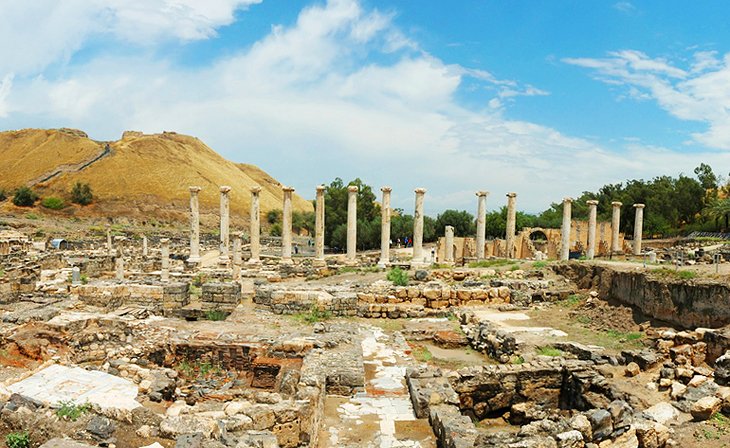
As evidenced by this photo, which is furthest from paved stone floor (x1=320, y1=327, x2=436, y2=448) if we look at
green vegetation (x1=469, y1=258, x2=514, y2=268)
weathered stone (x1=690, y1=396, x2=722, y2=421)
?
green vegetation (x1=469, y1=258, x2=514, y2=268)

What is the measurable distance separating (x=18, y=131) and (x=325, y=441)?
16196cm

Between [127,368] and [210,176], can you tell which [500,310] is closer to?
[127,368]

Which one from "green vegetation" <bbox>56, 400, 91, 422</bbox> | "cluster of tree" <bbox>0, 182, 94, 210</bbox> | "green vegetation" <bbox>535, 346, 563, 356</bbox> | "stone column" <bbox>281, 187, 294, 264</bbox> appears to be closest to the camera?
"green vegetation" <bbox>56, 400, 91, 422</bbox>

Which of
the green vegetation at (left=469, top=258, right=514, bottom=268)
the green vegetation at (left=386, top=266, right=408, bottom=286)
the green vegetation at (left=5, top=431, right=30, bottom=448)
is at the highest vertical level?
the green vegetation at (left=469, top=258, right=514, bottom=268)

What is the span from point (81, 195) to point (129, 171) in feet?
54.9

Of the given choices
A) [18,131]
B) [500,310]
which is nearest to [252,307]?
[500,310]

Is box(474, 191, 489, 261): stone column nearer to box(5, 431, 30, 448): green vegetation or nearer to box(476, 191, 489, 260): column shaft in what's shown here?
box(476, 191, 489, 260): column shaft

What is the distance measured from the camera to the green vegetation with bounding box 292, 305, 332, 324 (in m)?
15.1

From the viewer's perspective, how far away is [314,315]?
51.3 ft

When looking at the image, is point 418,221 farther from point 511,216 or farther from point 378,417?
point 378,417

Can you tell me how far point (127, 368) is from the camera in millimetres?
9844

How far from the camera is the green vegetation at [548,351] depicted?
1170cm

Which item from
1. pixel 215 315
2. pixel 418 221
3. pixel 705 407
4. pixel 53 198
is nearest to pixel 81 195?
pixel 53 198

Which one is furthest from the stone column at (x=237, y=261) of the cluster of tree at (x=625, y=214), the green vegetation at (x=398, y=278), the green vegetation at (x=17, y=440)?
the cluster of tree at (x=625, y=214)
